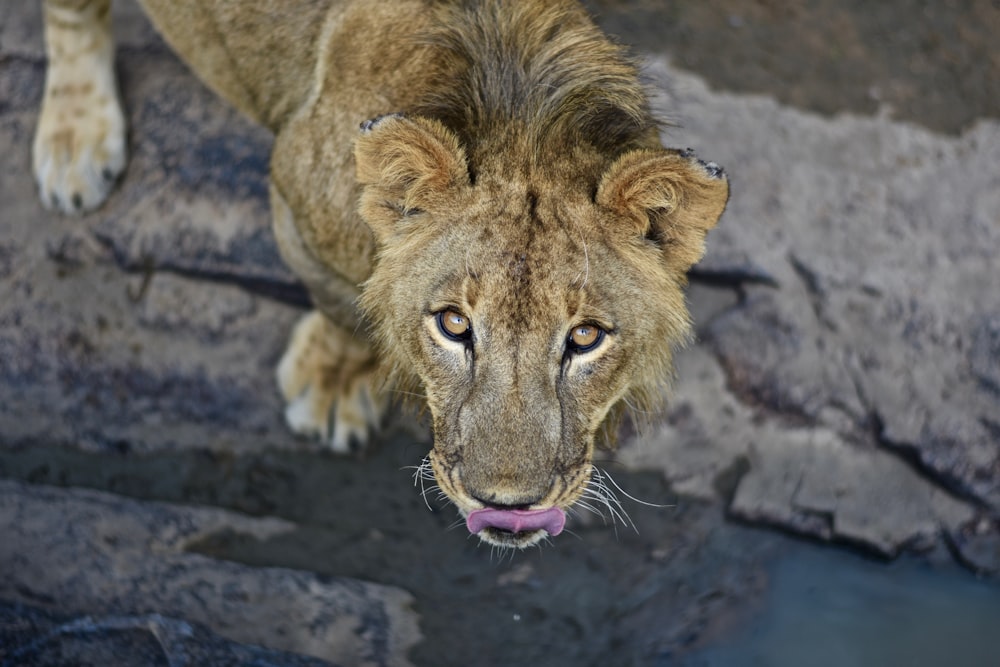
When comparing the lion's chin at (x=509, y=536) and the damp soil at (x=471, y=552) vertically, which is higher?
the lion's chin at (x=509, y=536)

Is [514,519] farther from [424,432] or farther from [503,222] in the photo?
[424,432]

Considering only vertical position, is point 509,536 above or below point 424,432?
above

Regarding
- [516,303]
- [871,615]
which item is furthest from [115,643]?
[871,615]

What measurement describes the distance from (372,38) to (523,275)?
1098 millimetres

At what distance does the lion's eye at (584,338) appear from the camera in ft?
9.00

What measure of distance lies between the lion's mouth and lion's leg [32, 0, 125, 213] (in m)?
2.66

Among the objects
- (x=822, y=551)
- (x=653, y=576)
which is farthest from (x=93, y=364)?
(x=822, y=551)

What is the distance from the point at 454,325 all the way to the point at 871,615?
96.4 inches

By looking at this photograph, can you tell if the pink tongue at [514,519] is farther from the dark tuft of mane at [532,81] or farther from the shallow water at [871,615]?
the shallow water at [871,615]

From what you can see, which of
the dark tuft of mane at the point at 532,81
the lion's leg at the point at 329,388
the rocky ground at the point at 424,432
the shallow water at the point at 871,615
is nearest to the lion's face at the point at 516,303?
the dark tuft of mane at the point at 532,81

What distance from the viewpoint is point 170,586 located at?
3848 mm

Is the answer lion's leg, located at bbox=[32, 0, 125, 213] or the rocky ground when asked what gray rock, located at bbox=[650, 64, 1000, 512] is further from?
lion's leg, located at bbox=[32, 0, 125, 213]

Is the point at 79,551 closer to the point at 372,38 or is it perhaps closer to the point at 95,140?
the point at 95,140

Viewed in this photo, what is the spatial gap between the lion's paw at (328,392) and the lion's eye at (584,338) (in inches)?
68.7
